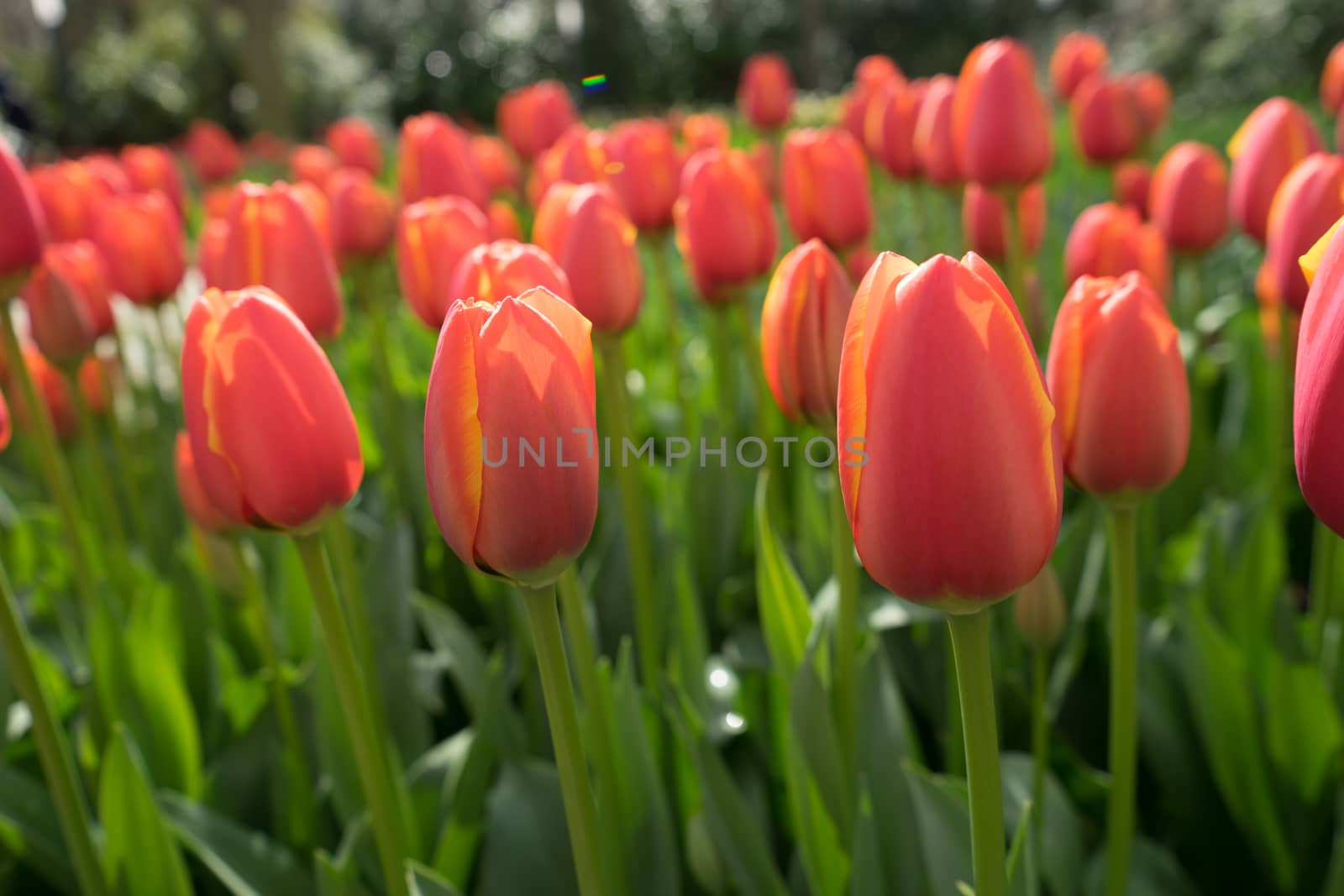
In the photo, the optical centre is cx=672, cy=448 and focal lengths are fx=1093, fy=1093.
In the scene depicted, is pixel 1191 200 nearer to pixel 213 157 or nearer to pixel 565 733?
pixel 565 733

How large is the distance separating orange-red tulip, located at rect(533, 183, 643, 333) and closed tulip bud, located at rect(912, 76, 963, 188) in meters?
0.92

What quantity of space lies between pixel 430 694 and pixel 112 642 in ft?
1.54

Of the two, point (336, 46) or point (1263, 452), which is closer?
point (1263, 452)

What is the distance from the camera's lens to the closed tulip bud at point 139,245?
74.6 inches

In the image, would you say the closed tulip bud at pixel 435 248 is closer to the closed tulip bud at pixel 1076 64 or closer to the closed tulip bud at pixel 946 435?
the closed tulip bud at pixel 946 435

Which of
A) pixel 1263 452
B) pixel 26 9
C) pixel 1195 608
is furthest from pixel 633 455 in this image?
pixel 26 9

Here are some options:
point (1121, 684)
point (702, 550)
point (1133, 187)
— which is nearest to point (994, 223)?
point (1133, 187)

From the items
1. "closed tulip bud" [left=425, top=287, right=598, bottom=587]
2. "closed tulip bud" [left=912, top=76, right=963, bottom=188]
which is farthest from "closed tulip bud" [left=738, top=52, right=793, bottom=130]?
"closed tulip bud" [left=425, top=287, right=598, bottom=587]

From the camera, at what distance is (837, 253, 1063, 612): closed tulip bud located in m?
0.58

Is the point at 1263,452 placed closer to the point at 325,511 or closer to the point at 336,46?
the point at 325,511

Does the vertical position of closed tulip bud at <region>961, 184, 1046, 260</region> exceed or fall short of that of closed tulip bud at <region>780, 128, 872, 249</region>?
it falls short

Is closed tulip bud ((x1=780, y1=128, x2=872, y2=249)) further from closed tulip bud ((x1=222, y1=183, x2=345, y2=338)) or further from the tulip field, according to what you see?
closed tulip bud ((x1=222, y1=183, x2=345, y2=338))

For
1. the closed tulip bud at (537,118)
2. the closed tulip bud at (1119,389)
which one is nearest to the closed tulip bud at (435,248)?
the closed tulip bud at (1119,389)

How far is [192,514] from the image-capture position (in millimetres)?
1457
